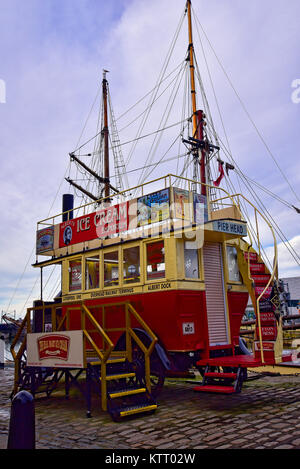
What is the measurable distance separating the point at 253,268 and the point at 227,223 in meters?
1.27

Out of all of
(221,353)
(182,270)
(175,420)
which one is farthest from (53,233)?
(175,420)

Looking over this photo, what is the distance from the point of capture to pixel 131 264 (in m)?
10.7

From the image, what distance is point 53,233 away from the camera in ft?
44.1

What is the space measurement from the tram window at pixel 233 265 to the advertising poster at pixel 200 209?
1.26 metres

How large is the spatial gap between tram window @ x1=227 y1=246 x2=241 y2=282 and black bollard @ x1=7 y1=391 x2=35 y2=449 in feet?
23.5

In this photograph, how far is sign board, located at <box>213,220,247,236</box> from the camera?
9414 millimetres

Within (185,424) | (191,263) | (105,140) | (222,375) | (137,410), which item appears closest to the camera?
(185,424)

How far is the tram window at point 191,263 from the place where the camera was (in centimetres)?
990

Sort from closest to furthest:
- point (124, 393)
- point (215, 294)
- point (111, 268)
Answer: point (124, 393)
point (215, 294)
point (111, 268)

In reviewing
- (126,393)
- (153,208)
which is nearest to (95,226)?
(153,208)

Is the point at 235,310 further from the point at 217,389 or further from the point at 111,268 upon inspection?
the point at 111,268

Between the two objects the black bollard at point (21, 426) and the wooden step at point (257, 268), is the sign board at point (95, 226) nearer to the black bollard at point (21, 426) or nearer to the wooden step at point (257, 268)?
the wooden step at point (257, 268)

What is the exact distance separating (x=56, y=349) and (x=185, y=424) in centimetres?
370
